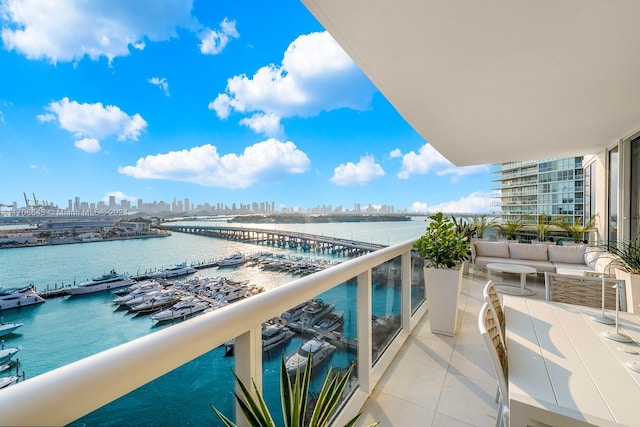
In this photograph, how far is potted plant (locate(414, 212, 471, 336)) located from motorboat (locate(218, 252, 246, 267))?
4379 millimetres

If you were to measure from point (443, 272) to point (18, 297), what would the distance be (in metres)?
4.40

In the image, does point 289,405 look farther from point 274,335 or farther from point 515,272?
point 515,272

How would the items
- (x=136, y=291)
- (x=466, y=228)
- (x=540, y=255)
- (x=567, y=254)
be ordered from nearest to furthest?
1. (x=136, y=291)
2. (x=567, y=254)
3. (x=540, y=255)
4. (x=466, y=228)

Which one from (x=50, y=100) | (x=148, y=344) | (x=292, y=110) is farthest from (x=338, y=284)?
(x=292, y=110)

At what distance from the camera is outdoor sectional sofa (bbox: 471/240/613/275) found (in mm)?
4609

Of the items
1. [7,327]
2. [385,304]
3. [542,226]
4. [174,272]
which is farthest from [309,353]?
[542,226]

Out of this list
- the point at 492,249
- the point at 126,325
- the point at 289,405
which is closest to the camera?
the point at 289,405

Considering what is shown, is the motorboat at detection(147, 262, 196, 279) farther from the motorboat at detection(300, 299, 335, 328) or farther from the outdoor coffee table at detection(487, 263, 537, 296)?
the outdoor coffee table at detection(487, 263, 537, 296)

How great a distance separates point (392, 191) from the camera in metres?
24.0

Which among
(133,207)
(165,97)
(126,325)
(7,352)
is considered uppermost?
(165,97)

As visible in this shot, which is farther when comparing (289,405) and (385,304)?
(385,304)

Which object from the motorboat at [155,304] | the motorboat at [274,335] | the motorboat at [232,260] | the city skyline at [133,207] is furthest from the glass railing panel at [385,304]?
the motorboat at [232,260]

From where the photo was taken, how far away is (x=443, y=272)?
2863 millimetres

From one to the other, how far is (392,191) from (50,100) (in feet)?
72.6
